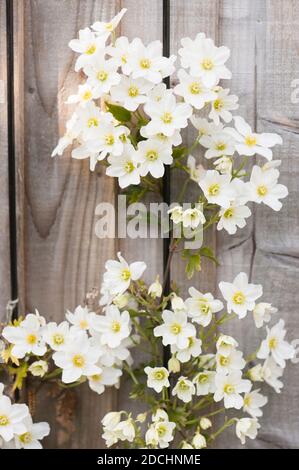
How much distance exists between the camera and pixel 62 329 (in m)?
1.50

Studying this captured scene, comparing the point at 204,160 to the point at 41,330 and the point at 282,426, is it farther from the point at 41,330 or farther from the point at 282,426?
the point at 282,426

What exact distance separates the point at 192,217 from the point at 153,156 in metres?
0.17

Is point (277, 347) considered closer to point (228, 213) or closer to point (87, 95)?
point (228, 213)

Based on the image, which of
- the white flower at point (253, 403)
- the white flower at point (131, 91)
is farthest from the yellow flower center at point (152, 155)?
the white flower at point (253, 403)

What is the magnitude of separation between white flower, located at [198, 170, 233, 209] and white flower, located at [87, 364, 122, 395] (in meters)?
0.50

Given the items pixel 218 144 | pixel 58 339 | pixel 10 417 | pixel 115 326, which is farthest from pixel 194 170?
pixel 10 417

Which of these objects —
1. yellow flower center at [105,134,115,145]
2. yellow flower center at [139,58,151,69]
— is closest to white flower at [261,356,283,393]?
yellow flower center at [105,134,115,145]

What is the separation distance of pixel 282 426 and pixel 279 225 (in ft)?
1.77

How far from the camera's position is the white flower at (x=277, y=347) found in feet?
5.01

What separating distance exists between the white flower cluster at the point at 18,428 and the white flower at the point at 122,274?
14.1 inches

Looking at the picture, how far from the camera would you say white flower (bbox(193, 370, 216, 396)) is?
1.50 m

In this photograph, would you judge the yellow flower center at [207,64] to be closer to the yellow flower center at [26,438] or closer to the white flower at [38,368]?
the white flower at [38,368]

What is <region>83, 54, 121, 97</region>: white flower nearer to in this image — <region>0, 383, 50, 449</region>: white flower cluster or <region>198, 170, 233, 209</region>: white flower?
<region>198, 170, 233, 209</region>: white flower

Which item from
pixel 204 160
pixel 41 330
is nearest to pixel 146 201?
pixel 204 160
